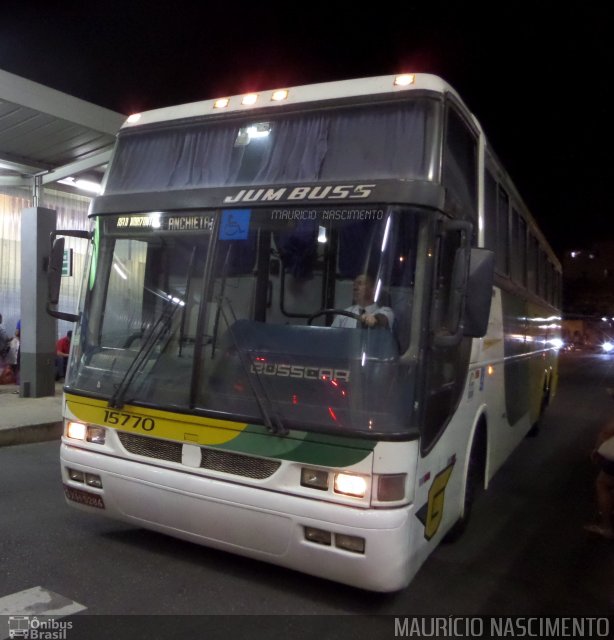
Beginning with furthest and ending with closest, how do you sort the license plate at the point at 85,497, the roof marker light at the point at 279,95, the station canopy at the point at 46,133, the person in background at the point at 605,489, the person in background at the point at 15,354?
the person in background at the point at 15,354 < the station canopy at the point at 46,133 < the person in background at the point at 605,489 < the roof marker light at the point at 279,95 < the license plate at the point at 85,497

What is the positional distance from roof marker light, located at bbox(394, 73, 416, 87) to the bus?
0.08 feet

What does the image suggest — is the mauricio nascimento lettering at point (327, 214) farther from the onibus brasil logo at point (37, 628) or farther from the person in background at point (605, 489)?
the person in background at point (605, 489)

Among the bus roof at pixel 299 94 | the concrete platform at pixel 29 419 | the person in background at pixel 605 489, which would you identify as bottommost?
the concrete platform at pixel 29 419

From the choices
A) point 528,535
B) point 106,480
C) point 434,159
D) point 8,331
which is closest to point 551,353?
point 528,535

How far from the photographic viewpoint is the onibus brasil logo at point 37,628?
11.6ft

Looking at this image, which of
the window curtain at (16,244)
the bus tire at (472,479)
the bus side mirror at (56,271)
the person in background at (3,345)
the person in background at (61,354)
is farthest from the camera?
the window curtain at (16,244)

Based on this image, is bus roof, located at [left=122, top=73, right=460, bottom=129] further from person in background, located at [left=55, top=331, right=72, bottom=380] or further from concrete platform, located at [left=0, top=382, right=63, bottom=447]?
person in background, located at [left=55, top=331, right=72, bottom=380]

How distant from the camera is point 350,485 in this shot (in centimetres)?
369

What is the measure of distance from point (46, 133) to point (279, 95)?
290 inches

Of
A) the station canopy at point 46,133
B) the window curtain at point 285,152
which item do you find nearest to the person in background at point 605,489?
the window curtain at point 285,152

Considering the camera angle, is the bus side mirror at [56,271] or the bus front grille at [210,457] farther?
the bus side mirror at [56,271]

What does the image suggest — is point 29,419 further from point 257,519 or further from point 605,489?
point 605,489

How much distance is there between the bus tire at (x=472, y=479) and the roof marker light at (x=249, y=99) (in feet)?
10.8

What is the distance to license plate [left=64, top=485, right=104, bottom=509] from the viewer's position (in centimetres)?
451
